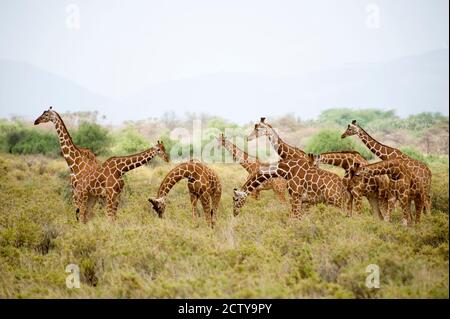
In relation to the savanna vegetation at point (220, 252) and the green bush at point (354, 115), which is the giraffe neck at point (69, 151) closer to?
the savanna vegetation at point (220, 252)

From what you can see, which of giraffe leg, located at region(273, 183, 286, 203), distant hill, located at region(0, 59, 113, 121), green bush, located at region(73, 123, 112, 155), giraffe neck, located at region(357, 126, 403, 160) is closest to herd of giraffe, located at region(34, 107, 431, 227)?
giraffe neck, located at region(357, 126, 403, 160)

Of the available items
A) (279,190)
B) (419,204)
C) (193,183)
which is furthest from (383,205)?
(193,183)

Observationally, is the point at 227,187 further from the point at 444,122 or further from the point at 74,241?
the point at 444,122

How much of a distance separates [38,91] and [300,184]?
92334 mm

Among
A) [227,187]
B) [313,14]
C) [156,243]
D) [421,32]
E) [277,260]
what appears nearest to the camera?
[277,260]

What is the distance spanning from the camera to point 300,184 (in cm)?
1183

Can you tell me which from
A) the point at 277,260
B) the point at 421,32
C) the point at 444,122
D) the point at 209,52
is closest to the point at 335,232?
the point at 277,260

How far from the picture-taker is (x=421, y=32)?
252 ft

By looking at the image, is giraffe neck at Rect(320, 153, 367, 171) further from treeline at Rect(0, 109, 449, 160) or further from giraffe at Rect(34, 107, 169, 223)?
treeline at Rect(0, 109, 449, 160)

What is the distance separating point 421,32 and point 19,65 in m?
66.0

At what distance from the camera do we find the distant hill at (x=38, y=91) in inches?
3656

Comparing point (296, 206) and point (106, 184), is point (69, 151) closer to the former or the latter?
point (106, 184)

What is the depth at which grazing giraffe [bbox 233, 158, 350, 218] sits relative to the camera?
38.8 feet

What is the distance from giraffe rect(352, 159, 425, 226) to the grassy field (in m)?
0.45
